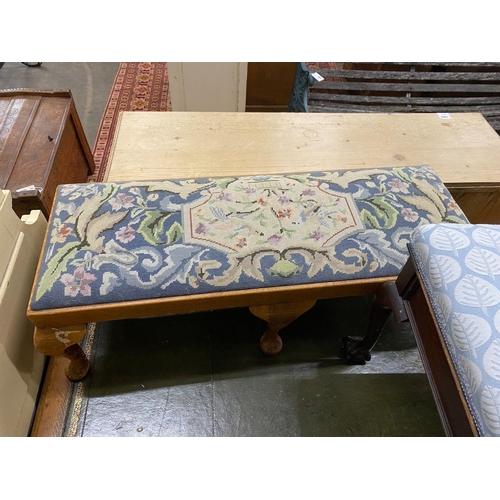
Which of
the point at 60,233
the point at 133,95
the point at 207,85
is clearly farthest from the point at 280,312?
the point at 133,95

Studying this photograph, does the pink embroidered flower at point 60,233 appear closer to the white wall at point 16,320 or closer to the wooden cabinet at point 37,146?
the white wall at point 16,320

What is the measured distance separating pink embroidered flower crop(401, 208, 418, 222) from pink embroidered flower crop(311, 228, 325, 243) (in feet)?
0.96

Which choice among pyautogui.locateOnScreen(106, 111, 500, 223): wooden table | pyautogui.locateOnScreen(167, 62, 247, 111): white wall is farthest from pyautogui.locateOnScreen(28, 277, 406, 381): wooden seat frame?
pyautogui.locateOnScreen(167, 62, 247, 111): white wall

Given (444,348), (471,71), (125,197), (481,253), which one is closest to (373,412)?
(444,348)

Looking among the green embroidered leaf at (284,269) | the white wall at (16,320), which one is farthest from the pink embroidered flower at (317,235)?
the white wall at (16,320)

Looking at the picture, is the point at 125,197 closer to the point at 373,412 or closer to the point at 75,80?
the point at 373,412

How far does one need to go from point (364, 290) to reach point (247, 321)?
53 cm

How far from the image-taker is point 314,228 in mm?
1116

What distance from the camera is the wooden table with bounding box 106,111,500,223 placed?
4.83 feet

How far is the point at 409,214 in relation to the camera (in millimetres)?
1182

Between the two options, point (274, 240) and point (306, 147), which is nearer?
point (274, 240)

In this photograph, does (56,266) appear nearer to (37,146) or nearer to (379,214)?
(37,146)

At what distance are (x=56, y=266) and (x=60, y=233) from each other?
0.12 meters

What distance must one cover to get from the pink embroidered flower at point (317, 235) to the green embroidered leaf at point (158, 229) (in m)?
0.40
